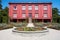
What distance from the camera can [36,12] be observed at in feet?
167

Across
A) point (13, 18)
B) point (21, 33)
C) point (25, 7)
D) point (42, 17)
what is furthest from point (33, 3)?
point (21, 33)

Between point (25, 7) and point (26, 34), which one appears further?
point (25, 7)

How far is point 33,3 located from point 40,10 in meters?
4.13

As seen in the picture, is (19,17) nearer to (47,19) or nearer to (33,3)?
(33,3)

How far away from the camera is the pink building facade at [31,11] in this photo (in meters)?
50.5

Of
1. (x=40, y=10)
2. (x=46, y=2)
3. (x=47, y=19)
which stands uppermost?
(x=46, y=2)

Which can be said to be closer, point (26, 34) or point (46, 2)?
point (26, 34)

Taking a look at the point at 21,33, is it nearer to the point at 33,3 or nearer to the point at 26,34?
the point at 26,34

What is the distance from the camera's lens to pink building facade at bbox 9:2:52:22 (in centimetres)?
5050

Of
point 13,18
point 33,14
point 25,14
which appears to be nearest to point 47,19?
point 33,14

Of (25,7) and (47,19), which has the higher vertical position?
(25,7)

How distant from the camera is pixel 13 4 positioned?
5122cm

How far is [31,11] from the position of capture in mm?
51188

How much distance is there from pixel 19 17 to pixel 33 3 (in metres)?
8.26
